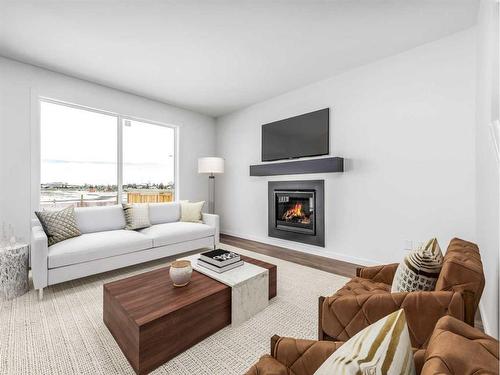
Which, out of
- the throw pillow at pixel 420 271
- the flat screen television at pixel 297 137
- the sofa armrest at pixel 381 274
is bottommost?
the sofa armrest at pixel 381 274

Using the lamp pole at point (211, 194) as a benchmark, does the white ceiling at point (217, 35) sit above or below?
above

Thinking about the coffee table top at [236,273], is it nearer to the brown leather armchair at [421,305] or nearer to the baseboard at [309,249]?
the brown leather armchair at [421,305]

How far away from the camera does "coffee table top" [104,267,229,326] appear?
1.45 metres

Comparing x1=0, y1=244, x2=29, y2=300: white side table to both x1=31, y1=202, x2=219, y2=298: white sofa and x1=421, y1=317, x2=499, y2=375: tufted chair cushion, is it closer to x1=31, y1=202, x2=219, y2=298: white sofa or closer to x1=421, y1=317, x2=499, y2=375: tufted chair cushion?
x1=31, y1=202, x2=219, y2=298: white sofa

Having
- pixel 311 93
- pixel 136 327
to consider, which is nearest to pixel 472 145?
pixel 311 93

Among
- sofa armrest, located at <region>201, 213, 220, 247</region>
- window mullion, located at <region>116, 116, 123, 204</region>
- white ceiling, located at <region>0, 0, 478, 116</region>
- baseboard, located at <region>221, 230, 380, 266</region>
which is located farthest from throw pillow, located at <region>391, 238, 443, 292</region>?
window mullion, located at <region>116, 116, 123, 204</region>

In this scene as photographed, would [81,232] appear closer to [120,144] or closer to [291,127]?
[120,144]

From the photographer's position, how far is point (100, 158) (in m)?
3.82

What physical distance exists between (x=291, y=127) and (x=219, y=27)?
6.21ft

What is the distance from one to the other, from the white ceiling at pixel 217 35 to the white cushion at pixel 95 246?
2144 mm

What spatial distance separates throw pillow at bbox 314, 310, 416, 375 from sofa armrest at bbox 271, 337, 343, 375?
194 millimetres

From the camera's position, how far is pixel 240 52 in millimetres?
2783

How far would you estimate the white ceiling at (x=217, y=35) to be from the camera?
2.11m

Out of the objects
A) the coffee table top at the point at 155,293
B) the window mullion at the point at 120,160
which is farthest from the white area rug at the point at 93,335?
the window mullion at the point at 120,160
